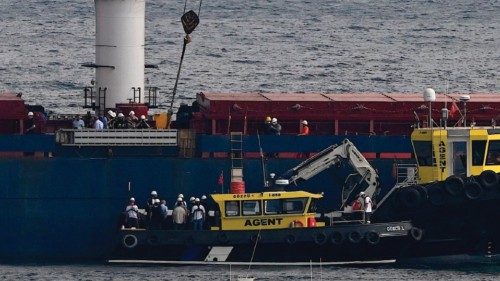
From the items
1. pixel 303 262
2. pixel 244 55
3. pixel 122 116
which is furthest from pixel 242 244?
pixel 244 55

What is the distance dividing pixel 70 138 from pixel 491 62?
6278cm

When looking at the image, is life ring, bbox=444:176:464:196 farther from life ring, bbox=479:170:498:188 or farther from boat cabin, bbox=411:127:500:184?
boat cabin, bbox=411:127:500:184

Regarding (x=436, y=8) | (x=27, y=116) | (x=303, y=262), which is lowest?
(x=303, y=262)

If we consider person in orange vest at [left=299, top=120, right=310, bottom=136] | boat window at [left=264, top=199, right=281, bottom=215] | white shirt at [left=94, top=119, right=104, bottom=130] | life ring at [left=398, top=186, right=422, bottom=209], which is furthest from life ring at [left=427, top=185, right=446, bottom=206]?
white shirt at [left=94, top=119, right=104, bottom=130]

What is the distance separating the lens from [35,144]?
211 ft

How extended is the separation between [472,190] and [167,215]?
9.40 metres

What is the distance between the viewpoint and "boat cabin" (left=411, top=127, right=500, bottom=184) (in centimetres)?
6244

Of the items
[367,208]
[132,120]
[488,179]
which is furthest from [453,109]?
[132,120]

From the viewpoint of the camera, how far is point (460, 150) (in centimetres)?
6262

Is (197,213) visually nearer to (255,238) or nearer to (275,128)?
(255,238)

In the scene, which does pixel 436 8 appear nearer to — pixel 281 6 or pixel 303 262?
pixel 281 6

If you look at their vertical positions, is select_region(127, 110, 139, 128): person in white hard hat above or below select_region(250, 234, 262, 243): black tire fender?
above

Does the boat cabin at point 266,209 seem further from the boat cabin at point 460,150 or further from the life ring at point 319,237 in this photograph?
the boat cabin at point 460,150

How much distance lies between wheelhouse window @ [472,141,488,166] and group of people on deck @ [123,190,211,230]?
8.46 metres
